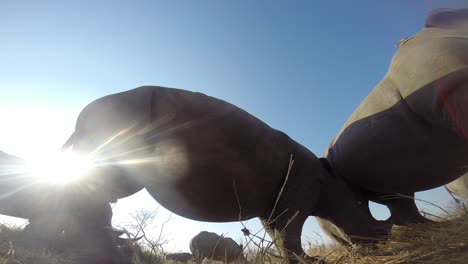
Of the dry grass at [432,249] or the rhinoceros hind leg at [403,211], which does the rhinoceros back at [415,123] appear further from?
the dry grass at [432,249]

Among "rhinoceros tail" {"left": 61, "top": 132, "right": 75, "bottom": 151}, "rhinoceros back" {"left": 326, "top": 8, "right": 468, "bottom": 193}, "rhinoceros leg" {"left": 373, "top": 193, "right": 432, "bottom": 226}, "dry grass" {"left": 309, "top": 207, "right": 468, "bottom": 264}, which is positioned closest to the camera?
"dry grass" {"left": 309, "top": 207, "right": 468, "bottom": 264}

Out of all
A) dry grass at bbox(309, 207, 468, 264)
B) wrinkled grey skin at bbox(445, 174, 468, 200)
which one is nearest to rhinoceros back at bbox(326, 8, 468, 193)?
dry grass at bbox(309, 207, 468, 264)

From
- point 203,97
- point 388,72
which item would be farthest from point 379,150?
point 203,97

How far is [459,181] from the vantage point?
2.98 m

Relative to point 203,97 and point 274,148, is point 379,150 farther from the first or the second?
point 203,97

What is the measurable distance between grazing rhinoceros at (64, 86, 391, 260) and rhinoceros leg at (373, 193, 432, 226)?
1.16 feet

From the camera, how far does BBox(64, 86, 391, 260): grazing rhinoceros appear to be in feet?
6.17

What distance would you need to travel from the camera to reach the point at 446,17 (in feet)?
7.15

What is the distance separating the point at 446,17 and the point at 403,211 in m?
1.23

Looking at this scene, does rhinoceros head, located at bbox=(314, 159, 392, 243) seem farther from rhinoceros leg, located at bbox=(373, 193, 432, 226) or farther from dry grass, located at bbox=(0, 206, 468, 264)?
dry grass, located at bbox=(0, 206, 468, 264)

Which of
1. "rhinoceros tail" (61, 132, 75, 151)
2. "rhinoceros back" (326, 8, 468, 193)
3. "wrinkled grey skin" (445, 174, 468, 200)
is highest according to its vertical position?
"rhinoceros tail" (61, 132, 75, 151)

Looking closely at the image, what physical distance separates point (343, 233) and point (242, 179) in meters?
0.77

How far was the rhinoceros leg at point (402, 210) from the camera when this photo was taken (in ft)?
7.66

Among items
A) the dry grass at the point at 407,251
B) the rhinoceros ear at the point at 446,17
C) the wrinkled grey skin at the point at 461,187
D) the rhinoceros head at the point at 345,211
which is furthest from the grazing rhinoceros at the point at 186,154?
the wrinkled grey skin at the point at 461,187
